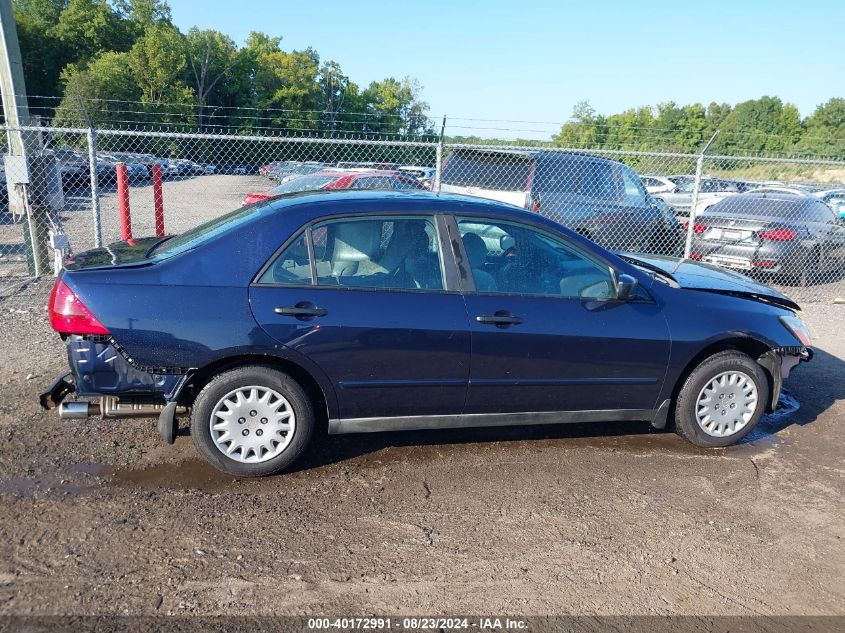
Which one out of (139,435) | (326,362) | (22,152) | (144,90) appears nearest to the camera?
(326,362)

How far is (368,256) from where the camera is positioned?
3934 mm

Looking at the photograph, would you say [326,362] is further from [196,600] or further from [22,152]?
[22,152]

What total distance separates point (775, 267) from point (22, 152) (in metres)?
10.2

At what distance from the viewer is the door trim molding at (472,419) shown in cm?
396

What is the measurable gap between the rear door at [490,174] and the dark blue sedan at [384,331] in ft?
15.5

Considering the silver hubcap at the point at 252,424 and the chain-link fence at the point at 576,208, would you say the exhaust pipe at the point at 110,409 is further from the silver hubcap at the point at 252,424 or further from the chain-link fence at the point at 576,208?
the chain-link fence at the point at 576,208

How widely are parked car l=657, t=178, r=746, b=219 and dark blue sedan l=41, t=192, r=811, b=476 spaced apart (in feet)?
38.7

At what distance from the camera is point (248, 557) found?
313 centimetres

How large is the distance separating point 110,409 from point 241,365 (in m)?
0.77

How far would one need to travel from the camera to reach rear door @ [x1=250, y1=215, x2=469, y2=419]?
3697mm

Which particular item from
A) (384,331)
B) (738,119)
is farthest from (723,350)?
(738,119)

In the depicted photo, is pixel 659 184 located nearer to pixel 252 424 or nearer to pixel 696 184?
pixel 696 184

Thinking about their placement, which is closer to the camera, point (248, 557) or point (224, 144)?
point (248, 557)

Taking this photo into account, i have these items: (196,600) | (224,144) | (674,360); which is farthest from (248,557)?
(224,144)
